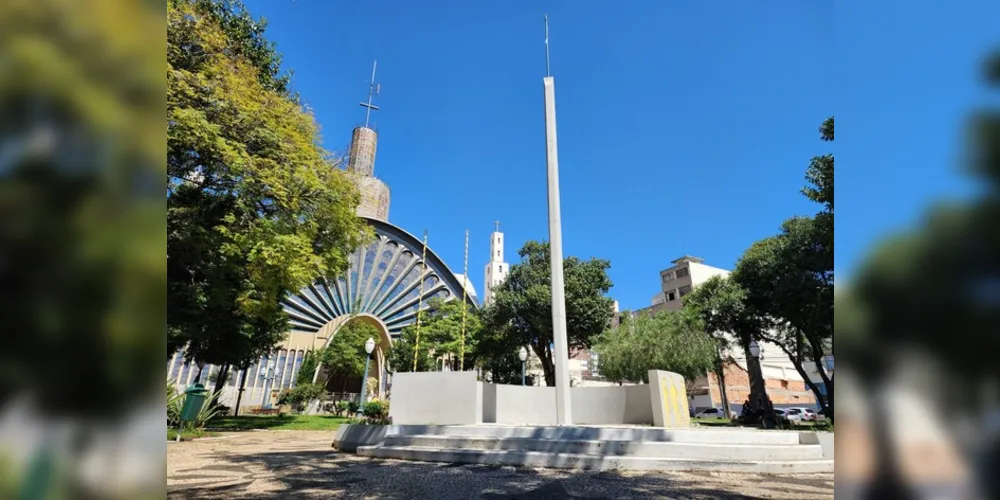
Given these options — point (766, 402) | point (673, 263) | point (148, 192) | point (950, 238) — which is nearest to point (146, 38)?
point (148, 192)

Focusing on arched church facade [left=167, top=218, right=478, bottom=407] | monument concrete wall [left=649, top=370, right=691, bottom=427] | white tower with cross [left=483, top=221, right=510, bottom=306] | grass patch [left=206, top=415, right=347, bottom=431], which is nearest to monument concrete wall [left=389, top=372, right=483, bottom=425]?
monument concrete wall [left=649, top=370, right=691, bottom=427]

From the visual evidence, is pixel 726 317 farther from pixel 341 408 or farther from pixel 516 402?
pixel 341 408

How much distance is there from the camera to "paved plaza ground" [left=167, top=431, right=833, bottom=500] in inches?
205

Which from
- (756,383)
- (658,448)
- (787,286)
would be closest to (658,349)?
(756,383)

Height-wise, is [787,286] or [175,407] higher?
[787,286]

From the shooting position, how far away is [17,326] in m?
0.56

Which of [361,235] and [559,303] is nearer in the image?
[559,303]

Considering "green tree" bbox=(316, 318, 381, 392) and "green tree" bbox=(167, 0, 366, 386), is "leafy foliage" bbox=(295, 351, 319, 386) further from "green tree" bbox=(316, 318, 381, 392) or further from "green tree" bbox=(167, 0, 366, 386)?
"green tree" bbox=(167, 0, 366, 386)

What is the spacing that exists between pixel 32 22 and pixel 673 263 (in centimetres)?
5810

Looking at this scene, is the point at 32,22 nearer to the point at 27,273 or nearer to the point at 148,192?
the point at 148,192

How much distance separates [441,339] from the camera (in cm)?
3734

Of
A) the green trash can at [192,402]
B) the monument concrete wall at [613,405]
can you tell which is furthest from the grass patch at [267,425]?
the monument concrete wall at [613,405]

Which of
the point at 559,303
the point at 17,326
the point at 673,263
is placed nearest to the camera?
the point at 17,326

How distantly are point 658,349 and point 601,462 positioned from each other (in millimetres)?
21943
